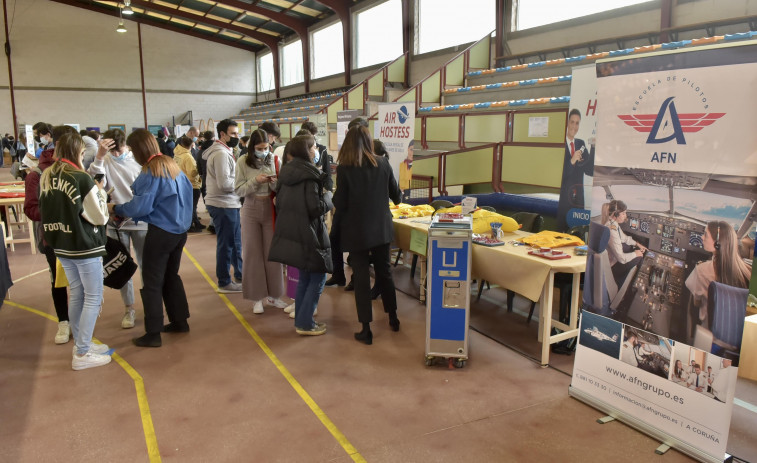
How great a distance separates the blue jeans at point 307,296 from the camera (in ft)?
11.1

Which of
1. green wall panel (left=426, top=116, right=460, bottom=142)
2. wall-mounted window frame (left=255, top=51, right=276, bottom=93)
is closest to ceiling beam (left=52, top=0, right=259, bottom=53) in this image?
wall-mounted window frame (left=255, top=51, right=276, bottom=93)

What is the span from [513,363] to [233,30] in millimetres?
18235

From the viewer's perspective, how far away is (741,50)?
1.88 meters

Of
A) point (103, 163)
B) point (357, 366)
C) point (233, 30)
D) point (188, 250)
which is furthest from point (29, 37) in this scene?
point (357, 366)

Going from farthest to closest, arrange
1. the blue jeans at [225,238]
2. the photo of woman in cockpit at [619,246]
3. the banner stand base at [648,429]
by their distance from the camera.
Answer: the blue jeans at [225,238] → the photo of woman in cockpit at [619,246] → the banner stand base at [648,429]

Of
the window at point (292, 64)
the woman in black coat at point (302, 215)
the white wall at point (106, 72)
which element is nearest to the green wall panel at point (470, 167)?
the woman in black coat at point (302, 215)

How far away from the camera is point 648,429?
2.33m

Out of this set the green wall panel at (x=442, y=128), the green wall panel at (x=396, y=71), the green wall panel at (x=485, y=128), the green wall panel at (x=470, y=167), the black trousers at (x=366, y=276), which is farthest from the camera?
the green wall panel at (x=396, y=71)

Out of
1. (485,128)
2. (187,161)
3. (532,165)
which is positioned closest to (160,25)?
(187,161)

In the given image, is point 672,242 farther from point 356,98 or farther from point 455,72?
point 356,98

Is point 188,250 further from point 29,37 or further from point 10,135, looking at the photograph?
point 29,37

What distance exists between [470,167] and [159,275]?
13.0ft

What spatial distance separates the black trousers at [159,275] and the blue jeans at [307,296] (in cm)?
80

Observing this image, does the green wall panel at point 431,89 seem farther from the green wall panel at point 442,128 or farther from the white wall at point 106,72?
the white wall at point 106,72
